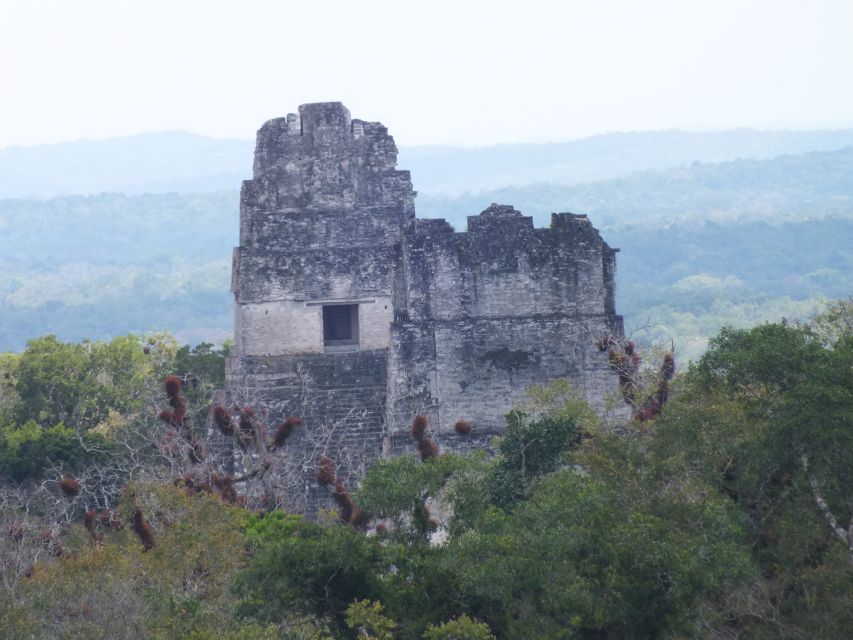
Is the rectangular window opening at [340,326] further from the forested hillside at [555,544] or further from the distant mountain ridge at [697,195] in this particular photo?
the distant mountain ridge at [697,195]

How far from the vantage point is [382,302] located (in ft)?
76.2

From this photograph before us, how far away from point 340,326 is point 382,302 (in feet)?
2.68

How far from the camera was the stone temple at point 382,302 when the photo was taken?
21375mm

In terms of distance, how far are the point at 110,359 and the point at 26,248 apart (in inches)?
4798

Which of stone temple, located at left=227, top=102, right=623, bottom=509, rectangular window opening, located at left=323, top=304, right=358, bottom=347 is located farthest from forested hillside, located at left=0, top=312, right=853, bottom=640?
rectangular window opening, located at left=323, top=304, right=358, bottom=347

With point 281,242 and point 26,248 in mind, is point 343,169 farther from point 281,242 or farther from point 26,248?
point 26,248

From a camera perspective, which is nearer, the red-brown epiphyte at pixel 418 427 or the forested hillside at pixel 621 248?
the red-brown epiphyte at pixel 418 427

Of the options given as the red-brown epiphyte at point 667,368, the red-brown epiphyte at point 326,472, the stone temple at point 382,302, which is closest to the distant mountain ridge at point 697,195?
the stone temple at point 382,302

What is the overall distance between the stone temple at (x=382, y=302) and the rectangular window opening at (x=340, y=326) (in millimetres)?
21

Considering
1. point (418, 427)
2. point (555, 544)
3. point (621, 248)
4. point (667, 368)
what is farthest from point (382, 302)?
point (621, 248)

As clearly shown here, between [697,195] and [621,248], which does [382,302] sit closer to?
[621,248]

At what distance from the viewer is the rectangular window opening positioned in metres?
23.5

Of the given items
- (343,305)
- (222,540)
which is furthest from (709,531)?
(343,305)

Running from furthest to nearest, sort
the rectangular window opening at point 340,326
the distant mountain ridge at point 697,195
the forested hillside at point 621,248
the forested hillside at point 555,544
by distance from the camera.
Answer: the distant mountain ridge at point 697,195 → the forested hillside at point 621,248 → the rectangular window opening at point 340,326 → the forested hillside at point 555,544
